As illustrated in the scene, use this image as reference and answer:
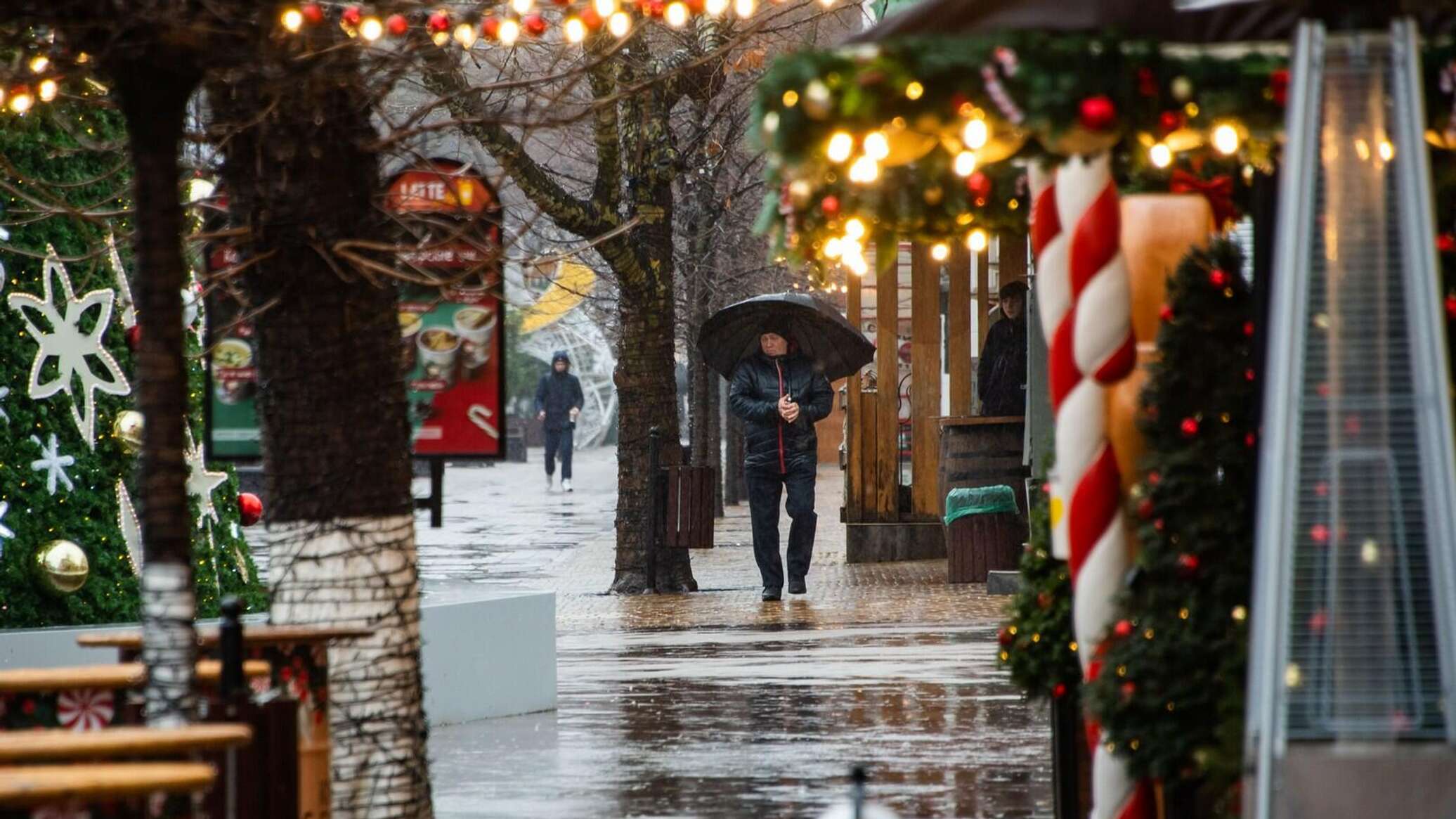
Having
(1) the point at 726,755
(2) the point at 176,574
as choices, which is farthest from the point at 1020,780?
(2) the point at 176,574

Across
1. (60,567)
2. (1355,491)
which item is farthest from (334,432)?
(60,567)

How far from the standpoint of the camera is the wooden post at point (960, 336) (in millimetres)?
19234

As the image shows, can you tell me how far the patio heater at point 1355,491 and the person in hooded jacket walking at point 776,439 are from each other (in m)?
11.8

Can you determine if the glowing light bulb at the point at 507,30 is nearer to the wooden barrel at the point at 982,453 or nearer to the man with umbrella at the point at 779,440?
the man with umbrella at the point at 779,440

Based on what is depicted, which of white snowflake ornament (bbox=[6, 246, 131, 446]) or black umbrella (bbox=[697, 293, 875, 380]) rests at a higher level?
black umbrella (bbox=[697, 293, 875, 380])

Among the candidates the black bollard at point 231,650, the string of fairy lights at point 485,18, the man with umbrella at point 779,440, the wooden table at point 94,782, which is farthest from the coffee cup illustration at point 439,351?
the man with umbrella at point 779,440

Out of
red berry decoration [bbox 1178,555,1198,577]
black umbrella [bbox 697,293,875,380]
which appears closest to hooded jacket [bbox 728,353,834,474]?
black umbrella [bbox 697,293,875,380]

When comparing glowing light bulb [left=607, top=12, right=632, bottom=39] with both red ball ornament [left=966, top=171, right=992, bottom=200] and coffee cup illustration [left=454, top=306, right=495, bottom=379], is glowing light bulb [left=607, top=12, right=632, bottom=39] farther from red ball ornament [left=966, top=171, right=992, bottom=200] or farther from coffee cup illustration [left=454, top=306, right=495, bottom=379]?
red ball ornament [left=966, top=171, right=992, bottom=200]

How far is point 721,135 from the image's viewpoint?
2441 cm

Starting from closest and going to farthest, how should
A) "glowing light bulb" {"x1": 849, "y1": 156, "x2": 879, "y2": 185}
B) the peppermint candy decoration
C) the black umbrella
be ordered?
"glowing light bulb" {"x1": 849, "y1": 156, "x2": 879, "y2": 185}
the peppermint candy decoration
the black umbrella

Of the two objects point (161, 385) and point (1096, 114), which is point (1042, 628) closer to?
point (1096, 114)

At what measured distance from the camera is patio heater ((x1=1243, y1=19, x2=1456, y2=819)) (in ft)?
15.0

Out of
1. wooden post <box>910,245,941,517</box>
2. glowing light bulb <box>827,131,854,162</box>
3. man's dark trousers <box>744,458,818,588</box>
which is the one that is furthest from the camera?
wooden post <box>910,245,941,517</box>

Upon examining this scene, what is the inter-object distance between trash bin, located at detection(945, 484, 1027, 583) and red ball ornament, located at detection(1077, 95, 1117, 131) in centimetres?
1192
